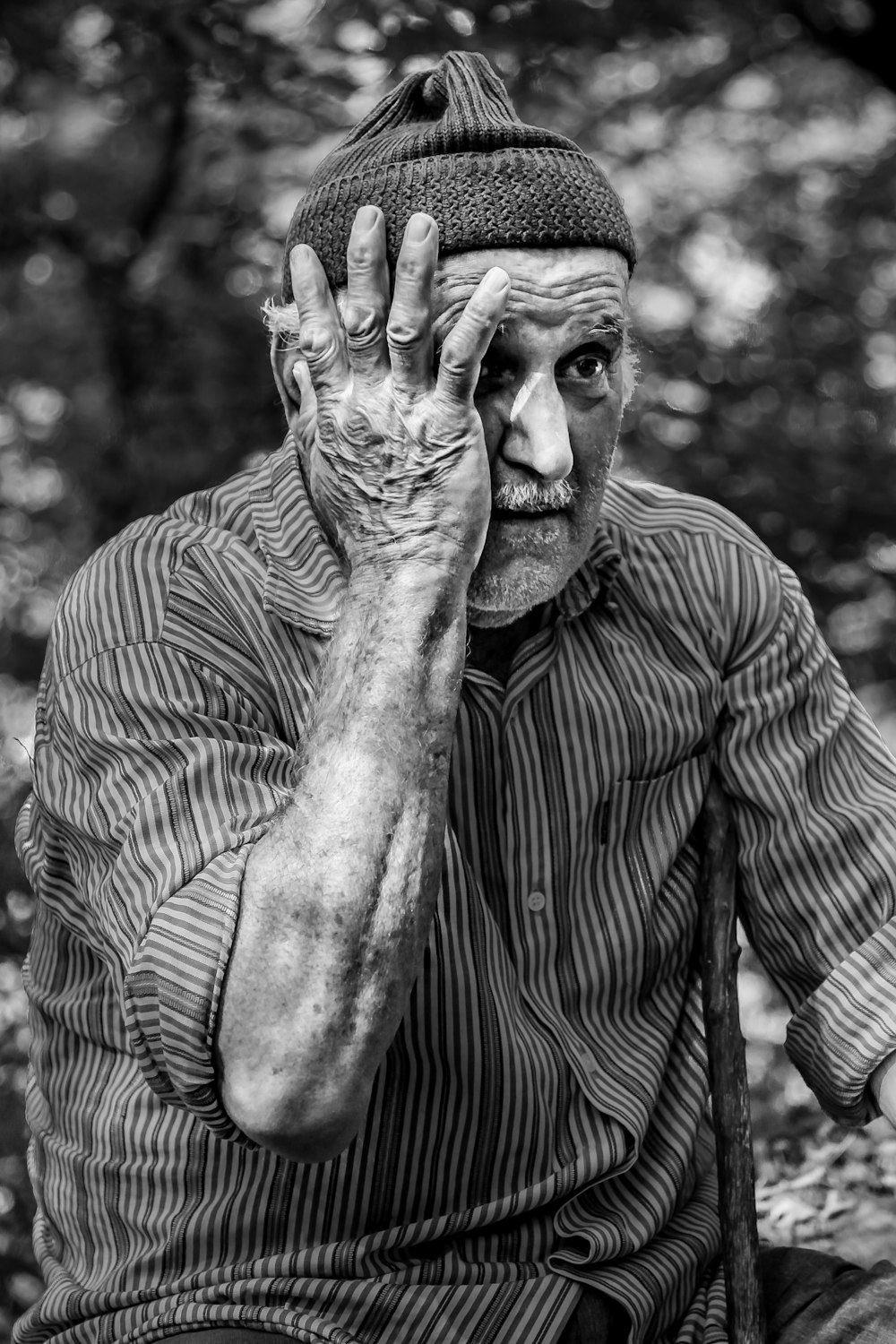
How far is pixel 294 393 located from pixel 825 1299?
Answer: 5.29 ft

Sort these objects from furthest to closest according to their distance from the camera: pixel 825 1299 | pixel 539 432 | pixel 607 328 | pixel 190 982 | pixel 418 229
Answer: pixel 825 1299 → pixel 607 328 → pixel 539 432 → pixel 418 229 → pixel 190 982

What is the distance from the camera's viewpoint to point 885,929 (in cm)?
254

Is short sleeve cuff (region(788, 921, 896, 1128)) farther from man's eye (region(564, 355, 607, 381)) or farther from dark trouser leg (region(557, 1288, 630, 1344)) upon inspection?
man's eye (region(564, 355, 607, 381))

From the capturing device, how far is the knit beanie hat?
2291mm

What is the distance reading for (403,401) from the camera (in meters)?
2.10

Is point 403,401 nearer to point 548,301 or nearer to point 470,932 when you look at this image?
point 548,301

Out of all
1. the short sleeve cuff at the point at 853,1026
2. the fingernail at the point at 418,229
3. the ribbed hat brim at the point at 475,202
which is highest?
the fingernail at the point at 418,229

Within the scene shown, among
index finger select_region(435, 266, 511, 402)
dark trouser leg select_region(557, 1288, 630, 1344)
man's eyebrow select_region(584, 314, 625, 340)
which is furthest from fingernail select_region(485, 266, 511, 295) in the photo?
dark trouser leg select_region(557, 1288, 630, 1344)

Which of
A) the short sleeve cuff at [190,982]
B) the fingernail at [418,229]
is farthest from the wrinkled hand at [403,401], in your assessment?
the short sleeve cuff at [190,982]

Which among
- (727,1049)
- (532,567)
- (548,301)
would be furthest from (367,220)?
(727,1049)

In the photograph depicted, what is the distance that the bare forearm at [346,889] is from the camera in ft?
6.15

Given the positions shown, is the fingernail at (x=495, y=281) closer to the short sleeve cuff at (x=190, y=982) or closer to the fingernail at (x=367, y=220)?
the fingernail at (x=367, y=220)

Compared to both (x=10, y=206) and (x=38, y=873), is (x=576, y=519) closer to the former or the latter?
(x=38, y=873)

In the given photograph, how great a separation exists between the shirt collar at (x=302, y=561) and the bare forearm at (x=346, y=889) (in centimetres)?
27
